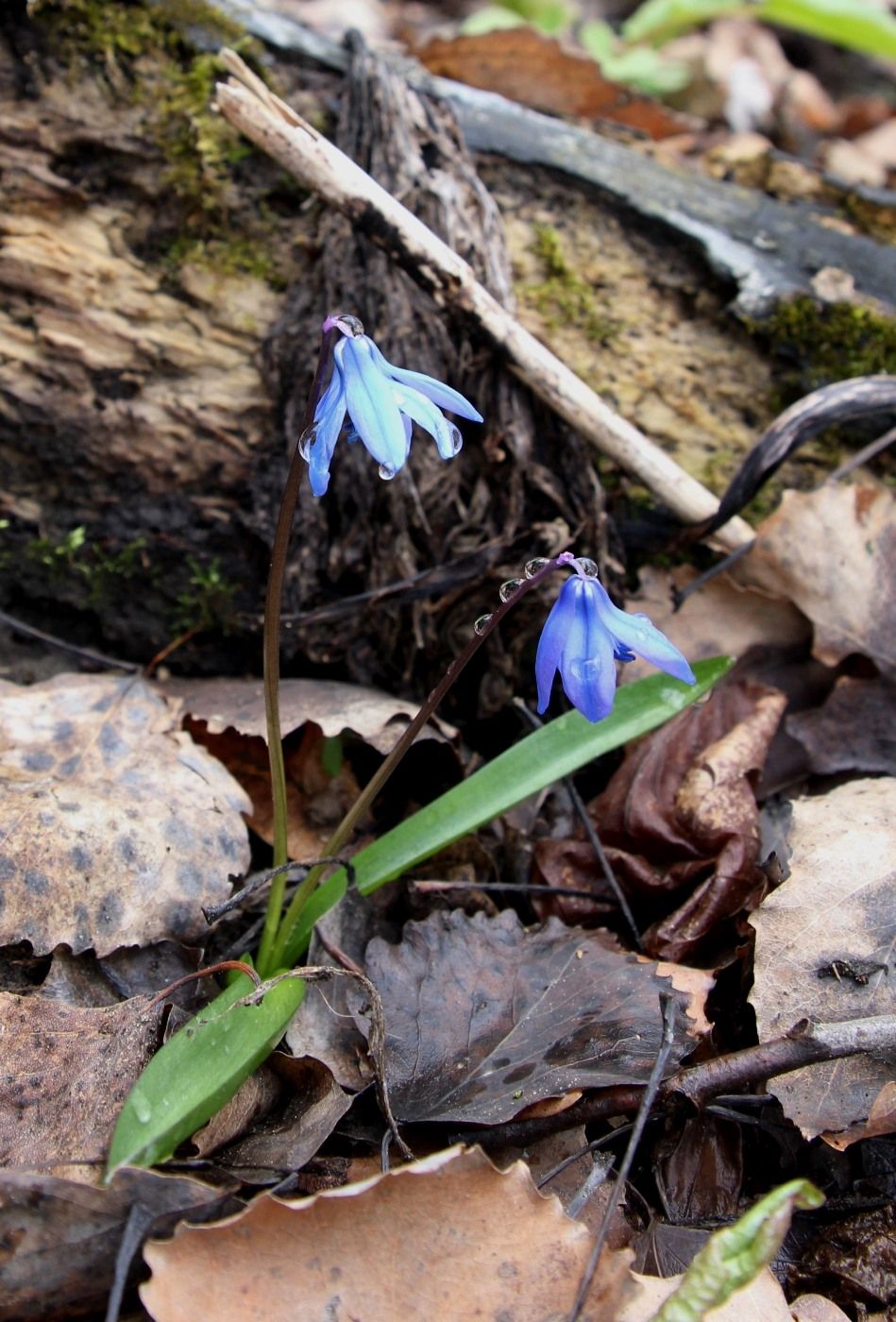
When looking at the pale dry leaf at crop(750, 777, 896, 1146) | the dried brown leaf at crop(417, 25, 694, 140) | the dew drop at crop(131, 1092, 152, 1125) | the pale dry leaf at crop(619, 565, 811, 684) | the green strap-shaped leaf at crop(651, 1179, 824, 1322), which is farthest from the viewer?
the dried brown leaf at crop(417, 25, 694, 140)

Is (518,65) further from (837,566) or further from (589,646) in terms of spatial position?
(589,646)

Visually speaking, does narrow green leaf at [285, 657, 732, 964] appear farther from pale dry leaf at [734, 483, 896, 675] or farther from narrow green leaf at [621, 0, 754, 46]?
narrow green leaf at [621, 0, 754, 46]

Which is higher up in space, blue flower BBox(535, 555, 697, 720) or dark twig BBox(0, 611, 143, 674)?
blue flower BBox(535, 555, 697, 720)

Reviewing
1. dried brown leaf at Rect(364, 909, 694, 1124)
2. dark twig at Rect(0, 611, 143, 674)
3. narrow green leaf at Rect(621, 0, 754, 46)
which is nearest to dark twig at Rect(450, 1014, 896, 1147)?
dried brown leaf at Rect(364, 909, 694, 1124)

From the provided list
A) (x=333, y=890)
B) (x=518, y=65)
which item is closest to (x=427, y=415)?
(x=333, y=890)

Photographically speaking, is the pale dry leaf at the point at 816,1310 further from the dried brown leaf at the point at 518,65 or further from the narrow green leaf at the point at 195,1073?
the dried brown leaf at the point at 518,65

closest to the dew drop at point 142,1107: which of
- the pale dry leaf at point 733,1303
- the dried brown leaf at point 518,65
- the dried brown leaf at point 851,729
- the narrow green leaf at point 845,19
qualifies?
the pale dry leaf at point 733,1303
